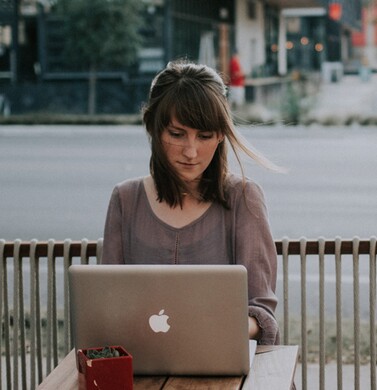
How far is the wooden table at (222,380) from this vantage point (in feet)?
7.63

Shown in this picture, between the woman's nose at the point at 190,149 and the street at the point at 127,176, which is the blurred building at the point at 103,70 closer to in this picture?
the street at the point at 127,176

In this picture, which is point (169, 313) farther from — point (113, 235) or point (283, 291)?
point (283, 291)

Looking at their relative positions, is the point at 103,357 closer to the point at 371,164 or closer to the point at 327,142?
the point at 371,164

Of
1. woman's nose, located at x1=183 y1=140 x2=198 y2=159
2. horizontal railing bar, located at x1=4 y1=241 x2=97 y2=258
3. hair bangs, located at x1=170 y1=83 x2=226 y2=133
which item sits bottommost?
horizontal railing bar, located at x1=4 y1=241 x2=97 y2=258

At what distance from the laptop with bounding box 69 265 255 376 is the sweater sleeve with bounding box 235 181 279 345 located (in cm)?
38

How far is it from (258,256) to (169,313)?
628mm

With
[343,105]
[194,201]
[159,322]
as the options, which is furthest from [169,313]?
[343,105]

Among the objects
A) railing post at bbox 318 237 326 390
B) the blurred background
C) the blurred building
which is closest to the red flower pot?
railing post at bbox 318 237 326 390

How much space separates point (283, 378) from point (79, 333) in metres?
0.55

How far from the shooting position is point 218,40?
2761 centimetres

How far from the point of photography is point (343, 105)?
2544 centimetres

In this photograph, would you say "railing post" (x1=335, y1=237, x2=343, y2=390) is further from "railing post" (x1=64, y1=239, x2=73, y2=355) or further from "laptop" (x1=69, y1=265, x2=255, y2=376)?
"laptop" (x1=69, y1=265, x2=255, y2=376)

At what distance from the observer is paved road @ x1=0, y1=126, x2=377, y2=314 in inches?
376

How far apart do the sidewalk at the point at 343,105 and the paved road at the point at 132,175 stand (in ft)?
3.04
